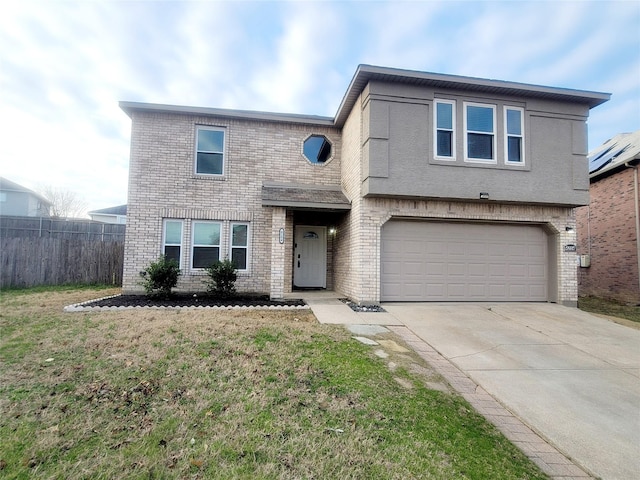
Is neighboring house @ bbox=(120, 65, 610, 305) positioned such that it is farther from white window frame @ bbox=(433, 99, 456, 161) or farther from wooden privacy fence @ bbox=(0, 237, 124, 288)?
wooden privacy fence @ bbox=(0, 237, 124, 288)

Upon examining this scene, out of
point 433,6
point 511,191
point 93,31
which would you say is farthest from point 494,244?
point 93,31

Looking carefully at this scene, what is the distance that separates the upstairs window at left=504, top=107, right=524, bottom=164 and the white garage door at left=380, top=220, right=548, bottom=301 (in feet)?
6.24

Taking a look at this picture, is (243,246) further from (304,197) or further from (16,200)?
(16,200)

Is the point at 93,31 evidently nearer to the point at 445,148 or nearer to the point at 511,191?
the point at 445,148

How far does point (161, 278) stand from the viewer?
8.48 m

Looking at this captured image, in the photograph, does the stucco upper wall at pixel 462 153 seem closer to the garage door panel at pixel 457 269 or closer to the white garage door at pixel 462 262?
the white garage door at pixel 462 262

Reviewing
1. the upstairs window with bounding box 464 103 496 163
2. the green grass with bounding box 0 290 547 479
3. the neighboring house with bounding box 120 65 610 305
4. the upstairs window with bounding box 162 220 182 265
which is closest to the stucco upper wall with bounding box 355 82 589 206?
the neighboring house with bounding box 120 65 610 305

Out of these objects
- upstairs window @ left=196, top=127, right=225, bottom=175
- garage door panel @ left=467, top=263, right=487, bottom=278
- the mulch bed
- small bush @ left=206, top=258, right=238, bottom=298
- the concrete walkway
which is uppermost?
upstairs window @ left=196, top=127, right=225, bottom=175

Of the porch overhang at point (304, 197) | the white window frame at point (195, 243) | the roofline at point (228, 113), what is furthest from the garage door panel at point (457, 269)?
the white window frame at point (195, 243)

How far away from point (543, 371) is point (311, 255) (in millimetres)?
7741

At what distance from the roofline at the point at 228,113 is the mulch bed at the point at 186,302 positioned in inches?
217

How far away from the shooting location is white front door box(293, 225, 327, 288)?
1112 cm

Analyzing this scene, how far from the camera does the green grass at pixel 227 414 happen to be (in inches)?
88.0

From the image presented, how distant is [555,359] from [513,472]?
132 inches
